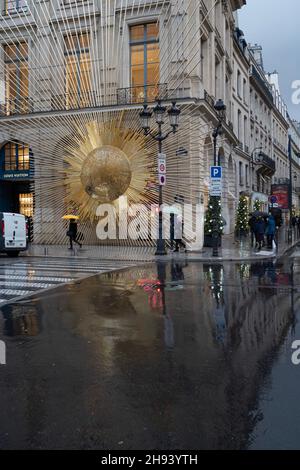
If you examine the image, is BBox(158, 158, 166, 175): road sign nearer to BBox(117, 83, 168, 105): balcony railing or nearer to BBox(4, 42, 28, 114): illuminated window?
BBox(117, 83, 168, 105): balcony railing

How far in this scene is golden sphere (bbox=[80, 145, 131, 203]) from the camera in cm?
1808

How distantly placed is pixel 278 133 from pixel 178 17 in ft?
158

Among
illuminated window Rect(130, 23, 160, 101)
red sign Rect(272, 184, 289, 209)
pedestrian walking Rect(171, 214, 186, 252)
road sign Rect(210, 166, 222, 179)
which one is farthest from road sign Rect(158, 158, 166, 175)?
red sign Rect(272, 184, 289, 209)

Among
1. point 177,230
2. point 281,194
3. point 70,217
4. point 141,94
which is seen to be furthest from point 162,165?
point 281,194

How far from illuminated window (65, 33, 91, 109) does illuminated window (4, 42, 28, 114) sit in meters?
1.79

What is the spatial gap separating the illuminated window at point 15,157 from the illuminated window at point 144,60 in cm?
834

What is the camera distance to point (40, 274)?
1241 cm

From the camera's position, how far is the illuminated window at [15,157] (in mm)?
27016

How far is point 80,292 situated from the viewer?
9.38 metres

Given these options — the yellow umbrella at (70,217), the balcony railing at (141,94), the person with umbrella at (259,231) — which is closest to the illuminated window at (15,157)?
the balcony railing at (141,94)

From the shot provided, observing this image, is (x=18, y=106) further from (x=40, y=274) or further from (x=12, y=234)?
(x=40, y=274)

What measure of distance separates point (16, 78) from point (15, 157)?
9666 millimetres
